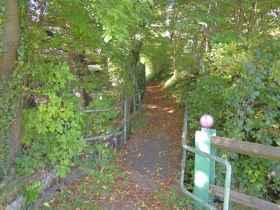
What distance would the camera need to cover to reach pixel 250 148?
3.46m

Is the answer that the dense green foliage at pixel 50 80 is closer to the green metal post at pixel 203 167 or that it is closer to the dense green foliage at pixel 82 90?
the dense green foliage at pixel 82 90

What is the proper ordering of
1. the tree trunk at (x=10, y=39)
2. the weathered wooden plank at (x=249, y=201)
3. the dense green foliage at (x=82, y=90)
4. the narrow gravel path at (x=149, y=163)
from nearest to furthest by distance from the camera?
the weathered wooden plank at (x=249, y=201), the tree trunk at (x=10, y=39), the dense green foliage at (x=82, y=90), the narrow gravel path at (x=149, y=163)

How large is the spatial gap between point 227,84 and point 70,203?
3889 mm

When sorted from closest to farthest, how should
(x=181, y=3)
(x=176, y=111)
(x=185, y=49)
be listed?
(x=181, y=3)
(x=176, y=111)
(x=185, y=49)

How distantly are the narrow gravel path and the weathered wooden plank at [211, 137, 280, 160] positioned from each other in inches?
61.2

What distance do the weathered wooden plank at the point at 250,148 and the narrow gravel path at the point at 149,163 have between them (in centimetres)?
156

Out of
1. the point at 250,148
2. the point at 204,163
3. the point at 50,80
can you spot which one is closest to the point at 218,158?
the point at 250,148

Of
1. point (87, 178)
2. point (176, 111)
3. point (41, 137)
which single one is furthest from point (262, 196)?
point (176, 111)

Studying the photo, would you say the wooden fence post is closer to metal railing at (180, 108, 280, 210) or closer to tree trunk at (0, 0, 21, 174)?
metal railing at (180, 108, 280, 210)

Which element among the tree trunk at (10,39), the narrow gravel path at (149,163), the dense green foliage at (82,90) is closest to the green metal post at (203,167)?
the narrow gravel path at (149,163)

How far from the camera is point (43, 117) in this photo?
4.48m

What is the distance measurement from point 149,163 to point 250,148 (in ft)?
10.3

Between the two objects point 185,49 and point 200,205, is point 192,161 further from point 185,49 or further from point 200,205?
point 185,49

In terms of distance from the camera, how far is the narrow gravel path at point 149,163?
4535 mm
